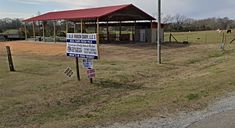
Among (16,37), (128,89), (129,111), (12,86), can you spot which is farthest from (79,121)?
(16,37)

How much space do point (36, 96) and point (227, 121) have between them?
6.40 metres

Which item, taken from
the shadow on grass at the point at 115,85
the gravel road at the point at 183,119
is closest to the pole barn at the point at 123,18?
the shadow on grass at the point at 115,85

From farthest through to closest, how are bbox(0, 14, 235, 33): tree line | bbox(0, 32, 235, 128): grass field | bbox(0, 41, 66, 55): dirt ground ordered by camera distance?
bbox(0, 14, 235, 33): tree line < bbox(0, 41, 66, 55): dirt ground < bbox(0, 32, 235, 128): grass field

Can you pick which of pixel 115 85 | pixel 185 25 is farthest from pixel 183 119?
pixel 185 25

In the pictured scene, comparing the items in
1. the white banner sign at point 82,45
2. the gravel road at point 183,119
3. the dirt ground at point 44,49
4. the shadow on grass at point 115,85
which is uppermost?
the white banner sign at point 82,45

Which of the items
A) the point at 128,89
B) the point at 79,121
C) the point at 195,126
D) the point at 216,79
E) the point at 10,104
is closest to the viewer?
the point at 195,126

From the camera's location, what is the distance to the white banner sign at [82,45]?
514 inches

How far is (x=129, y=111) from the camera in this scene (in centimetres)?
868

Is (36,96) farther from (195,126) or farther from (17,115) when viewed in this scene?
(195,126)

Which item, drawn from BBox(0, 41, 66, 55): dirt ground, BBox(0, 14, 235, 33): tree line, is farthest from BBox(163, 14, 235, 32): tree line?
BBox(0, 41, 66, 55): dirt ground

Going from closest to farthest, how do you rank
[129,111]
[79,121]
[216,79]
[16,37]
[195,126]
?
[195,126] < [79,121] < [129,111] < [216,79] < [16,37]

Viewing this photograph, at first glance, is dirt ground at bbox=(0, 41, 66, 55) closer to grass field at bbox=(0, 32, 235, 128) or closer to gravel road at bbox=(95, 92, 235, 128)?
grass field at bbox=(0, 32, 235, 128)

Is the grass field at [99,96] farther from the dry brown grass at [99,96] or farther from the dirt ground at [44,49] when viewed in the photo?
the dirt ground at [44,49]

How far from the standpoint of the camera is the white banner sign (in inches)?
514
